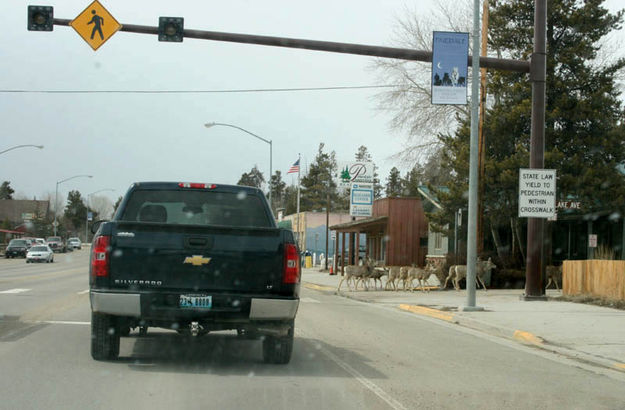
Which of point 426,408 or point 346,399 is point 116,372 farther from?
point 426,408

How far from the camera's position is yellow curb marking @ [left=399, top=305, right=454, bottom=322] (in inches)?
655

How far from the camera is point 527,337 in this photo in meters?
12.9

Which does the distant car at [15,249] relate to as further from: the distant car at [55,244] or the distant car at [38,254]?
the distant car at [55,244]

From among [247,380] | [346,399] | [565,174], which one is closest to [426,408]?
[346,399]

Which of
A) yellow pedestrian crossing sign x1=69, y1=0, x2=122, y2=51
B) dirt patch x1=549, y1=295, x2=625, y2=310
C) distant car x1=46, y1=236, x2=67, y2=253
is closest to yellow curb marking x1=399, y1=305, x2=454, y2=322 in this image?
dirt patch x1=549, y1=295, x2=625, y2=310

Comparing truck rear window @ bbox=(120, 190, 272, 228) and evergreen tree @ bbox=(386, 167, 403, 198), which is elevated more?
evergreen tree @ bbox=(386, 167, 403, 198)

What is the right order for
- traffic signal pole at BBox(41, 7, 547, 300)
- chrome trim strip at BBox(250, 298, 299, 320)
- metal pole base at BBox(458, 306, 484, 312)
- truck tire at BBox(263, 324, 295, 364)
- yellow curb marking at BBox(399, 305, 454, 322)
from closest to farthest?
1. chrome trim strip at BBox(250, 298, 299, 320)
2. truck tire at BBox(263, 324, 295, 364)
3. yellow curb marking at BBox(399, 305, 454, 322)
4. traffic signal pole at BBox(41, 7, 547, 300)
5. metal pole base at BBox(458, 306, 484, 312)

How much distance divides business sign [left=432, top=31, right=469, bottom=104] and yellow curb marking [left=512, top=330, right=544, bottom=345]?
645 centimetres

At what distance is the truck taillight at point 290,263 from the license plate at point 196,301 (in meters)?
0.88

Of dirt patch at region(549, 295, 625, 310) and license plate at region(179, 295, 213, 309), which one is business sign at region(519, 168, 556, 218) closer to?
dirt patch at region(549, 295, 625, 310)

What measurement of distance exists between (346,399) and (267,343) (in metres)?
2.01

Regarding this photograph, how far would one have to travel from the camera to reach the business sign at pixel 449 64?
57.6 feet

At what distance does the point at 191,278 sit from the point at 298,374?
1705 mm

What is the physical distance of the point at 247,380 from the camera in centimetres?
797
